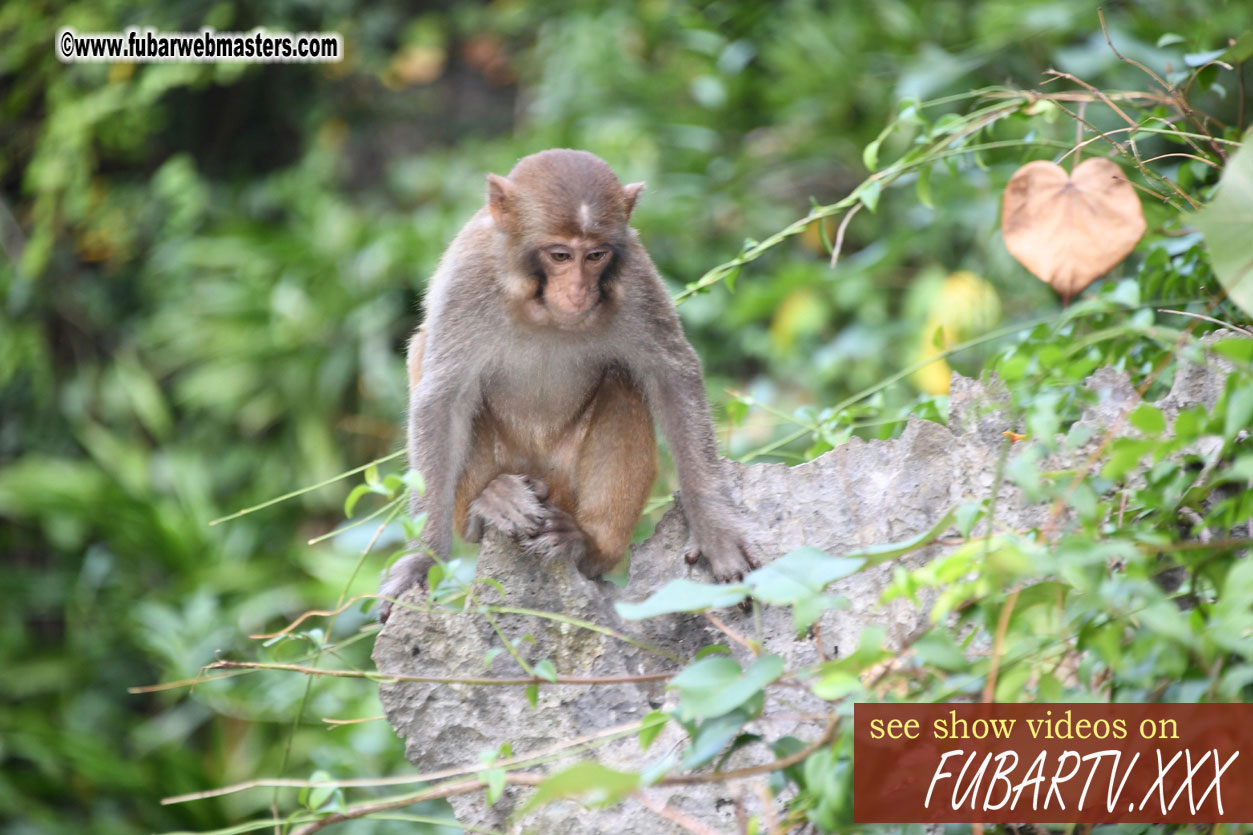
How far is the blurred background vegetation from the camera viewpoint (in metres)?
5.92

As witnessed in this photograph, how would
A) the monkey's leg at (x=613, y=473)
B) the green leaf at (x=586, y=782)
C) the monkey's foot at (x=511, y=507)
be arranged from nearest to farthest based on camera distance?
the green leaf at (x=586, y=782), the monkey's foot at (x=511, y=507), the monkey's leg at (x=613, y=473)

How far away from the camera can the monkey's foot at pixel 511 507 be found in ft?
9.66

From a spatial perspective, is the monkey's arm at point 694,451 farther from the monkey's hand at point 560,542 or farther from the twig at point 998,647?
the twig at point 998,647

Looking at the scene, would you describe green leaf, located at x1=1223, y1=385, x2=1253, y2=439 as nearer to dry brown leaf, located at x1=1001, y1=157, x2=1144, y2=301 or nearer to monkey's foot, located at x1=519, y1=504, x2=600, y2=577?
dry brown leaf, located at x1=1001, y1=157, x2=1144, y2=301

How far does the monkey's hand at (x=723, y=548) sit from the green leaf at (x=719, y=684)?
1046 mm

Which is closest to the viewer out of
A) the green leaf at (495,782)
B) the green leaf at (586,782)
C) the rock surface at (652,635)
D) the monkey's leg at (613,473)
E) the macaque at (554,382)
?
the green leaf at (586,782)

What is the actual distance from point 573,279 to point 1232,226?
1.61 meters

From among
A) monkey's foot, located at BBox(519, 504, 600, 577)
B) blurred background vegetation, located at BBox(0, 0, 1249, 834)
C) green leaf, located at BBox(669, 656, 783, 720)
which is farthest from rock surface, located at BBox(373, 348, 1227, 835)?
blurred background vegetation, located at BBox(0, 0, 1249, 834)

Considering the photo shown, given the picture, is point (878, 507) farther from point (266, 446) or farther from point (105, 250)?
point (105, 250)

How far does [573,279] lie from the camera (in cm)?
306

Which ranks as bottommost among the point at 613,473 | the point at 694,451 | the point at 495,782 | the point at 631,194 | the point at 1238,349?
the point at 613,473

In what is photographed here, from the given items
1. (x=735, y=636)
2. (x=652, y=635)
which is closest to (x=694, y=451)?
(x=652, y=635)

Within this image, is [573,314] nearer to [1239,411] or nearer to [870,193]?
[870,193]

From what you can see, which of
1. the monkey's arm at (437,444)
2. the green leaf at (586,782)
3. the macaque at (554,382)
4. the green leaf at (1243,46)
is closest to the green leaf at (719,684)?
the green leaf at (586,782)
